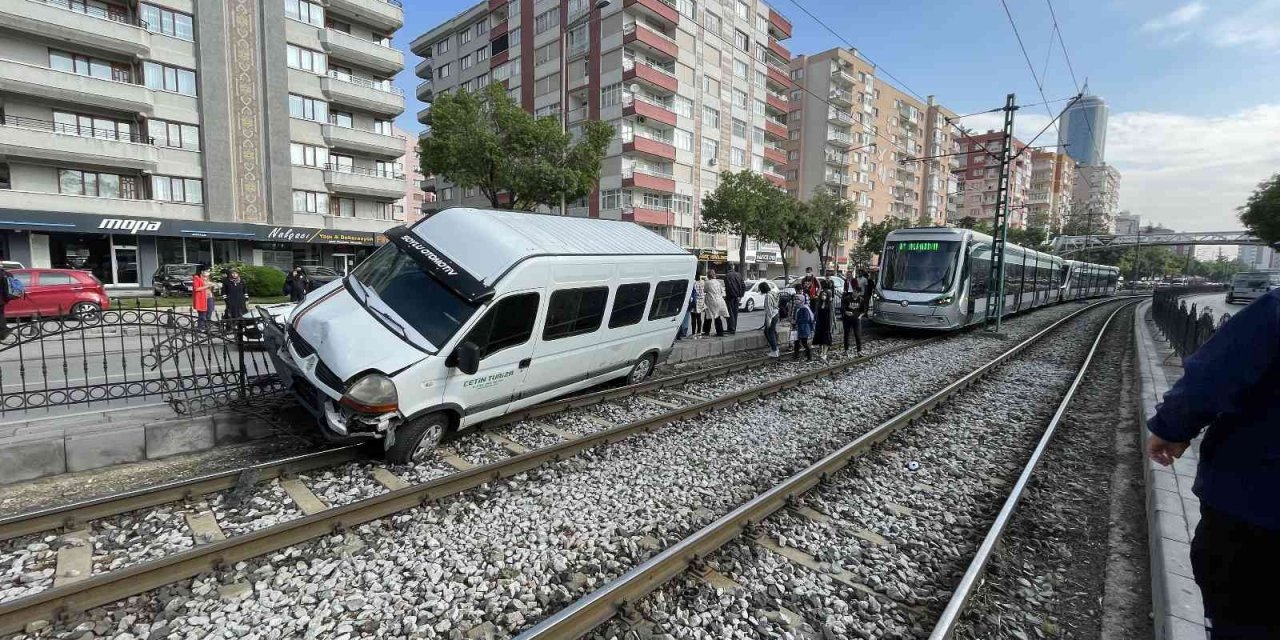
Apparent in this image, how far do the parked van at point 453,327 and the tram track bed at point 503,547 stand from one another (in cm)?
99

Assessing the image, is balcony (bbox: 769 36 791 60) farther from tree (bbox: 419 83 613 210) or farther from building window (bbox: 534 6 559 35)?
tree (bbox: 419 83 613 210)

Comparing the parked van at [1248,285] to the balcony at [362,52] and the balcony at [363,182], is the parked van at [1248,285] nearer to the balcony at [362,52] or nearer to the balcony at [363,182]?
the balcony at [363,182]

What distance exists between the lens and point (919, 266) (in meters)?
15.3

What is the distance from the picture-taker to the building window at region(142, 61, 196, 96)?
27578 mm

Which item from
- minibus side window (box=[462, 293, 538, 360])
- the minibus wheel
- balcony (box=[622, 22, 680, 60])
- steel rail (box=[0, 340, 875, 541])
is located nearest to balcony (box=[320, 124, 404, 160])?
balcony (box=[622, 22, 680, 60])

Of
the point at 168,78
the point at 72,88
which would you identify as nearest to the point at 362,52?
the point at 168,78

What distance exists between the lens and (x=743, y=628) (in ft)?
10.7

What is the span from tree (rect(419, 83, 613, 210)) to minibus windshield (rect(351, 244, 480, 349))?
16.6m

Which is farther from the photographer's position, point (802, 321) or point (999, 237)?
point (999, 237)

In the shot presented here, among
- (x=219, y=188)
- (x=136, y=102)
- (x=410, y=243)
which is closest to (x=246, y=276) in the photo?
(x=219, y=188)

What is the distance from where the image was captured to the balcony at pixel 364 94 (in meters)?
33.4

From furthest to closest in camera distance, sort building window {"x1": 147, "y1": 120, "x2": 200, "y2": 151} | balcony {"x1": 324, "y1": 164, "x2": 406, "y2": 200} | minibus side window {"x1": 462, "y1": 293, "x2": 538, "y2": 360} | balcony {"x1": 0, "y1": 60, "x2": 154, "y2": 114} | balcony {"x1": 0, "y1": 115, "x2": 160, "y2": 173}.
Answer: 1. balcony {"x1": 324, "y1": 164, "x2": 406, "y2": 200}
2. building window {"x1": 147, "y1": 120, "x2": 200, "y2": 151}
3. balcony {"x1": 0, "y1": 115, "x2": 160, "y2": 173}
4. balcony {"x1": 0, "y1": 60, "x2": 154, "y2": 114}
5. minibus side window {"x1": 462, "y1": 293, "x2": 538, "y2": 360}

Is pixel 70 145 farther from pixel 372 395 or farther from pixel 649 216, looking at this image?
pixel 372 395

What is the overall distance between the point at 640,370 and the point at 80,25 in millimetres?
32776
